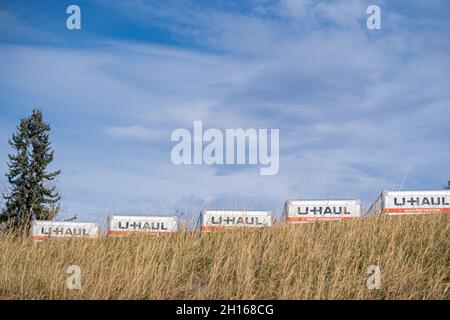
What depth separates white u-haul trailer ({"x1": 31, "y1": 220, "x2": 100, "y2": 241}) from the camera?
14.9m

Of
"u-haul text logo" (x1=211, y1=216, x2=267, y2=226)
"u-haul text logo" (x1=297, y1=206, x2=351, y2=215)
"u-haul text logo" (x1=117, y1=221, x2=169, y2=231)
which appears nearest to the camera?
"u-haul text logo" (x1=117, y1=221, x2=169, y2=231)

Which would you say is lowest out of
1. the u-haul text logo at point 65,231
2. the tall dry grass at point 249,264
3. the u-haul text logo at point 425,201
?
the tall dry grass at point 249,264

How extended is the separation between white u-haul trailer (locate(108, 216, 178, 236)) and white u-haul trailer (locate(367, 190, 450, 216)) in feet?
21.4

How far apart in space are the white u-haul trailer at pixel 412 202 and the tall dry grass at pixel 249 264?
2.51m

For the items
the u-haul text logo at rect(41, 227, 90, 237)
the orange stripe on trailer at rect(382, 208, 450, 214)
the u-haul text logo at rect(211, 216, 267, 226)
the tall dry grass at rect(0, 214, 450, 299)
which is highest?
the orange stripe on trailer at rect(382, 208, 450, 214)

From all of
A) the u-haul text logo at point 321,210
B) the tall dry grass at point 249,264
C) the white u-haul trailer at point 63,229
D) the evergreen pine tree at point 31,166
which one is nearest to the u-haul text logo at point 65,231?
the white u-haul trailer at point 63,229

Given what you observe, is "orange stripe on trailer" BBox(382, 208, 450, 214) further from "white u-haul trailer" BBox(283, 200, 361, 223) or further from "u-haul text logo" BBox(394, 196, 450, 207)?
"white u-haul trailer" BBox(283, 200, 361, 223)

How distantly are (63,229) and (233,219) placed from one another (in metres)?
5.34

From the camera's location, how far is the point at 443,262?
36.1ft

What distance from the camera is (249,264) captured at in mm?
10266

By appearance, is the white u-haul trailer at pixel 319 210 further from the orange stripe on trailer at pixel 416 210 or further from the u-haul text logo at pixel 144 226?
the u-haul text logo at pixel 144 226

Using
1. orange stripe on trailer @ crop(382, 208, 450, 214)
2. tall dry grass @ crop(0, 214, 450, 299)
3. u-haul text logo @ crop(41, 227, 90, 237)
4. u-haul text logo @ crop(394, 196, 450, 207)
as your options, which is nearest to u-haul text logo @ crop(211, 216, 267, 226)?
tall dry grass @ crop(0, 214, 450, 299)

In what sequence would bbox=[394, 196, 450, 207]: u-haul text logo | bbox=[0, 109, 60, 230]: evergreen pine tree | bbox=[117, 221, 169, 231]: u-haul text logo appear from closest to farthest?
1. bbox=[117, 221, 169, 231]: u-haul text logo
2. bbox=[394, 196, 450, 207]: u-haul text logo
3. bbox=[0, 109, 60, 230]: evergreen pine tree

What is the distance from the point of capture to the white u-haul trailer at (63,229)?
1486 cm
